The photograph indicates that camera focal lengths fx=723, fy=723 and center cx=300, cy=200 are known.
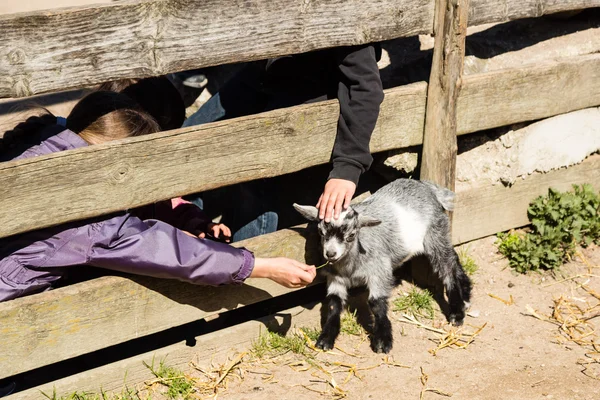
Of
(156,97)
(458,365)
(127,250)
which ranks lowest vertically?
(458,365)

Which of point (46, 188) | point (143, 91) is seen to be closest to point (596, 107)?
point (143, 91)

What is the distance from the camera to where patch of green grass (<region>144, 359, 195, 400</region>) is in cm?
404

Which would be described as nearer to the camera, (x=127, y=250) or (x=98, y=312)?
(x=127, y=250)

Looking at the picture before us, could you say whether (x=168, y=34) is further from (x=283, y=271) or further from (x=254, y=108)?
(x=254, y=108)

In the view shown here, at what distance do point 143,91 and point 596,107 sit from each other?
3371mm

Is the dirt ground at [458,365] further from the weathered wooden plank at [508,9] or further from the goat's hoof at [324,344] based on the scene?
the weathered wooden plank at [508,9]

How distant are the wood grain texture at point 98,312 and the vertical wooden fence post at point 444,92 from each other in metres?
1.19

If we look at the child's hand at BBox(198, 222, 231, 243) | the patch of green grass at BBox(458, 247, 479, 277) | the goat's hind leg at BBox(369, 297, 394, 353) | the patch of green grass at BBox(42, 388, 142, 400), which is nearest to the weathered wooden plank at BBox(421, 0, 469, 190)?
the patch of green grass at BBox(458, 247, 479, 277)

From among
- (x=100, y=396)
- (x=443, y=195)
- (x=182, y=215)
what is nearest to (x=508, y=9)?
(x=443, y=195)

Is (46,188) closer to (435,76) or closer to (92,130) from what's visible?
(92,130)

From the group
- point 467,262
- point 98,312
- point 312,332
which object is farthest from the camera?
point 467,262

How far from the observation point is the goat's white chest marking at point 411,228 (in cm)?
463

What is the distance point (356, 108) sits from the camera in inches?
160

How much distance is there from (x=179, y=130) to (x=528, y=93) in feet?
8.34
